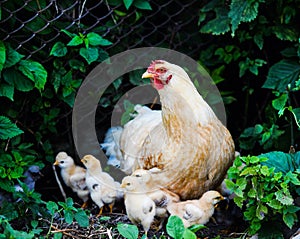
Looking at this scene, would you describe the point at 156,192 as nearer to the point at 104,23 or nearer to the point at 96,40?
the point at 96,40

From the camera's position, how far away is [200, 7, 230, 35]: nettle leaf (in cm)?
360

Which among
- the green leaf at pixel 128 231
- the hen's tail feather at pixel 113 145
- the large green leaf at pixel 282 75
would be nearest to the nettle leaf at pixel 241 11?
the large green leaf at pixel 282 75

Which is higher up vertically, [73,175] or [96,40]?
[96,40]

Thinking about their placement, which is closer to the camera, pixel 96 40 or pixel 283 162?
pixel 283 162

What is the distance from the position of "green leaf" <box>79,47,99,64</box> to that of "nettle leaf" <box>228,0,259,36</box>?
29.7 inches

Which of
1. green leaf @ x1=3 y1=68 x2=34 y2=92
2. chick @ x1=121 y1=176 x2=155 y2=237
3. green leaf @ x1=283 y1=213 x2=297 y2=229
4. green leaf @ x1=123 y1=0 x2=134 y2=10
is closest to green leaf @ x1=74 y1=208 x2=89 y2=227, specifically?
chick @ x1=121 y1=176 x2=155 y2=237

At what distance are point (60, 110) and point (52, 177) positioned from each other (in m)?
0.41

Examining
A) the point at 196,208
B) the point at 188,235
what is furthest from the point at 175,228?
the point at 196,208

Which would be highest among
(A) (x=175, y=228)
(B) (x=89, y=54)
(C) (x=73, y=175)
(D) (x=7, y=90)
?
(B) (x=89, y=54)

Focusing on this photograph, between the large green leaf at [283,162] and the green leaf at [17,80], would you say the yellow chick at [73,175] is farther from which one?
the large green leaf at [283,162]

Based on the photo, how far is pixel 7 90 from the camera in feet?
10.6

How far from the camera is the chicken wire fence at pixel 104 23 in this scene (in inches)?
133

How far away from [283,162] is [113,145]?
42.0 inches

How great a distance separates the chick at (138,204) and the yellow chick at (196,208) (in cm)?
10
